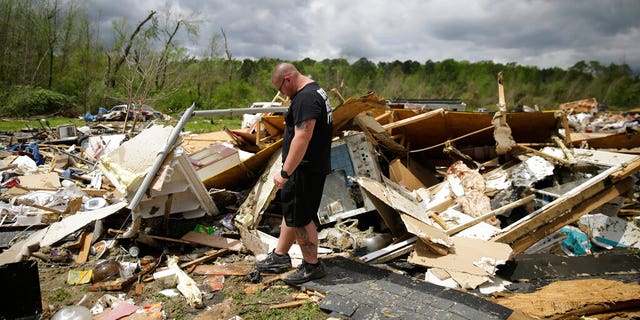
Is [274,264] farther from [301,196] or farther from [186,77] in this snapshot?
[186,77]

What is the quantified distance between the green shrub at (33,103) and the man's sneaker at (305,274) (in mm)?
20398

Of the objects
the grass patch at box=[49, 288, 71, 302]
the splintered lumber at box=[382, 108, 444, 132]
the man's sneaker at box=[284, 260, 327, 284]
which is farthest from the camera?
the splintered lumber at box=[382, 108, 444, 132]

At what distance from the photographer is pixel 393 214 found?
12.6 feet

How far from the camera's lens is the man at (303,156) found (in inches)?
103

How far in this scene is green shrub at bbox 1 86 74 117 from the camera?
17875 millimetres

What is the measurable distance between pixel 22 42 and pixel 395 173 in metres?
26.0

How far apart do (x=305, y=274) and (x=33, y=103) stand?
70.7 ft

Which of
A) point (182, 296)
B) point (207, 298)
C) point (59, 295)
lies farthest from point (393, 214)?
point (59, 295)

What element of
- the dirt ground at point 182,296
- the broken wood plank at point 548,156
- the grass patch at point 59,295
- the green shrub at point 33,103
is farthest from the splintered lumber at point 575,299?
the green shrub at point 33,103

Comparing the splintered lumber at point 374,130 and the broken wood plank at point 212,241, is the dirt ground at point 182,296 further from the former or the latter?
the splintered lumber at point 374,130

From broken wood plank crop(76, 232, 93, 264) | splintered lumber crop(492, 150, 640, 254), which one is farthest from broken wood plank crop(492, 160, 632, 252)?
broken wood plank crop(76, 232, 93, 264)

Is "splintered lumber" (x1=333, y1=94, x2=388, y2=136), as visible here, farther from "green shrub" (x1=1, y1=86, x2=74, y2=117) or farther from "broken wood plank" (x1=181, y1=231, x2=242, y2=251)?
"green shrub" (x1=1, y1=86, x2=74, y2=117)

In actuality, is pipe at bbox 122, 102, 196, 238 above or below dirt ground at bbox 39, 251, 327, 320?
above

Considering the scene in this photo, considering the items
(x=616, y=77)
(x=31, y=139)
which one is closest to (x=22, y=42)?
(x=31, y=139)
